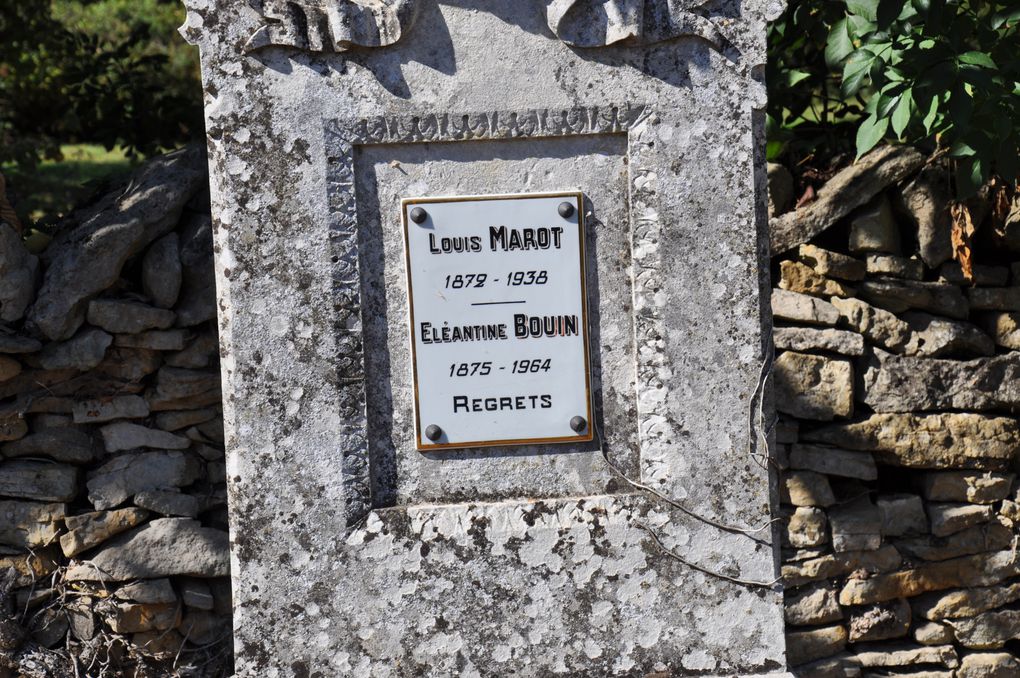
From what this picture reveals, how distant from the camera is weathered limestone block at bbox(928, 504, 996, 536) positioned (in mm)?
3436

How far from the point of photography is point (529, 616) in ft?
7.23

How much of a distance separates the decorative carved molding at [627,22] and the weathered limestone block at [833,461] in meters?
1.75

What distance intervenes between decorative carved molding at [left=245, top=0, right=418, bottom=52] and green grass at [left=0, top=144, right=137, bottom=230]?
5.29ft

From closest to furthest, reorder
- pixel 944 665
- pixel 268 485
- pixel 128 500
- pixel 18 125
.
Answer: pixel 268 485
pixel 128 500
pixel 944 665
pixel 18 125

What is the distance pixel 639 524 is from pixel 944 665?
1956 mm

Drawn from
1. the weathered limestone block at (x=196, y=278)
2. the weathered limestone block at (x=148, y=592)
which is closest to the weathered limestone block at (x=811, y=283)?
the weathered limestone block at (x=196, y=278)

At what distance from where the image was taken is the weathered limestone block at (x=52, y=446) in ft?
9.85

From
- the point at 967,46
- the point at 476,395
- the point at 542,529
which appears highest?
the point at 967,46

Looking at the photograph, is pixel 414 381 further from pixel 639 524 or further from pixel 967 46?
pixel 967 46

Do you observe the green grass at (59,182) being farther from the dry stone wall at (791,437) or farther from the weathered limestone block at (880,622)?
the weathered limestone block at (880,622)

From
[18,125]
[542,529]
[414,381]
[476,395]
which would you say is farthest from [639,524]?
[18,125]

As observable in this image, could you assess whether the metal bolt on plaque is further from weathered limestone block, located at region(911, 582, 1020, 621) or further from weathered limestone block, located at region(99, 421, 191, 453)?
weathered limestone block, located at region(911, 582, 1020, 621)

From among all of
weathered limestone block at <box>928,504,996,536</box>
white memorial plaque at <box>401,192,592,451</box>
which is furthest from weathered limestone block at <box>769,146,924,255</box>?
white memorial plaque at <box>401,192,592,451</box>

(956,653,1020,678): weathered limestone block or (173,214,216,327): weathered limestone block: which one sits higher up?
(173,214,216,327): weathered limestone block
